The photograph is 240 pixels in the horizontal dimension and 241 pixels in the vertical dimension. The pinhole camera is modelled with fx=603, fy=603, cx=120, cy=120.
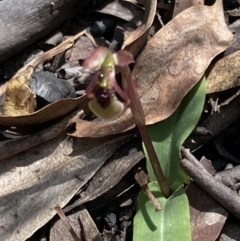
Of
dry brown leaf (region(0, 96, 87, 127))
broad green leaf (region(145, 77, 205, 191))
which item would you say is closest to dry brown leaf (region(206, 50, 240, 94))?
broad green leaf (region(145, 77, 205, 191))

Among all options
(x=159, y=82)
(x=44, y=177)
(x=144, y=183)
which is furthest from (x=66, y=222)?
(x=159, y=82)

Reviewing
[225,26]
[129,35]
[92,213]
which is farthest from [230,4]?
[92,213]

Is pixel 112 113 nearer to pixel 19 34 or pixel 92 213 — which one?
pixel 92 213

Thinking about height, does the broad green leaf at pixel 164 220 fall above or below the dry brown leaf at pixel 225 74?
below

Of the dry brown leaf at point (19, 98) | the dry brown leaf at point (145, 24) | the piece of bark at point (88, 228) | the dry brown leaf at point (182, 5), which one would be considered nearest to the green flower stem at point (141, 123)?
the piece of bark at point (88, 228)

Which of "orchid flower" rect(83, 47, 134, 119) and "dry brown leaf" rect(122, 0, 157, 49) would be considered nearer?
"orchid flower" rect(83, 47, 134, 119)

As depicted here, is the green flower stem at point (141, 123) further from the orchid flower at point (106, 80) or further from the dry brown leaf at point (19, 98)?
the dry brown leaf at point (19, 98)

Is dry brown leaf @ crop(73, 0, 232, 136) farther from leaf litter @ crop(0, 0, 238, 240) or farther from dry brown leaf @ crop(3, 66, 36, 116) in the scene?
dry brown leaf @ crop(3, 66, 36, 116)
